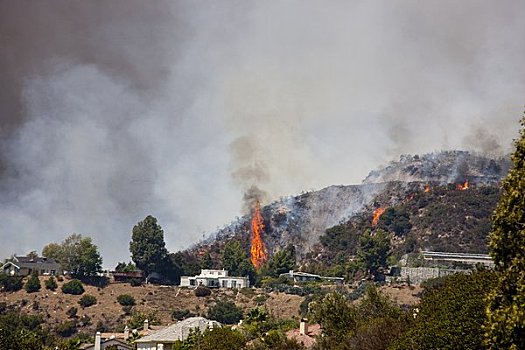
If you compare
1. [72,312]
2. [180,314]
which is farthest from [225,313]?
[72,312]

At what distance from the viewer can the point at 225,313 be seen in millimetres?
141250

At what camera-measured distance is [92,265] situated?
170m

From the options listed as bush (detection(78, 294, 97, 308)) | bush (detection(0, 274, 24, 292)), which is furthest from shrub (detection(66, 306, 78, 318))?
bush (detection(0, 274, 24, 292))

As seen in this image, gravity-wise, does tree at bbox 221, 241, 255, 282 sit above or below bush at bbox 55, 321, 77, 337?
above

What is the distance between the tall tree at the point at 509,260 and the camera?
89.5 ft

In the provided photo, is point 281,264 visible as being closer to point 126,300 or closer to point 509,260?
point 126,300

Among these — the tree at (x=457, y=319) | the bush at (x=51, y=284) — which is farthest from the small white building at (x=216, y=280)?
the tree at (x=457, y=319)

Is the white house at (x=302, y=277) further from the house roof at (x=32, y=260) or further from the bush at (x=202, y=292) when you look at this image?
the house roof at (x=32, y=260)

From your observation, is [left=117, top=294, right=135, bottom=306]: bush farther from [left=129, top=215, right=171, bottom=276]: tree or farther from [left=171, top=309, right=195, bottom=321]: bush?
[left=129, top=215, right=171, bottom=276]: tree

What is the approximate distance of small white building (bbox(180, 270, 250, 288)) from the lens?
17371 centimetres

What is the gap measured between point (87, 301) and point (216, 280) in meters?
35.0

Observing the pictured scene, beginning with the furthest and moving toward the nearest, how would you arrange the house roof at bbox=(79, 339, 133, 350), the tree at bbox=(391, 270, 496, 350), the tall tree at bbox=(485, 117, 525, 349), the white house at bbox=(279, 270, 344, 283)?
the white house at bbox=(279, 270, 344, 283) < the house roof at bbox=(79, 339, 133, 350) < the tree at bbox=(391, 270, 496, 350) < the tall tree at bbox=(485, 117, 525, 349)

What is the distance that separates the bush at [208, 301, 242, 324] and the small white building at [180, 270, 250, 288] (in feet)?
89.4

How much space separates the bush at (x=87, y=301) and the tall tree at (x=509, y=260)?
422ft
